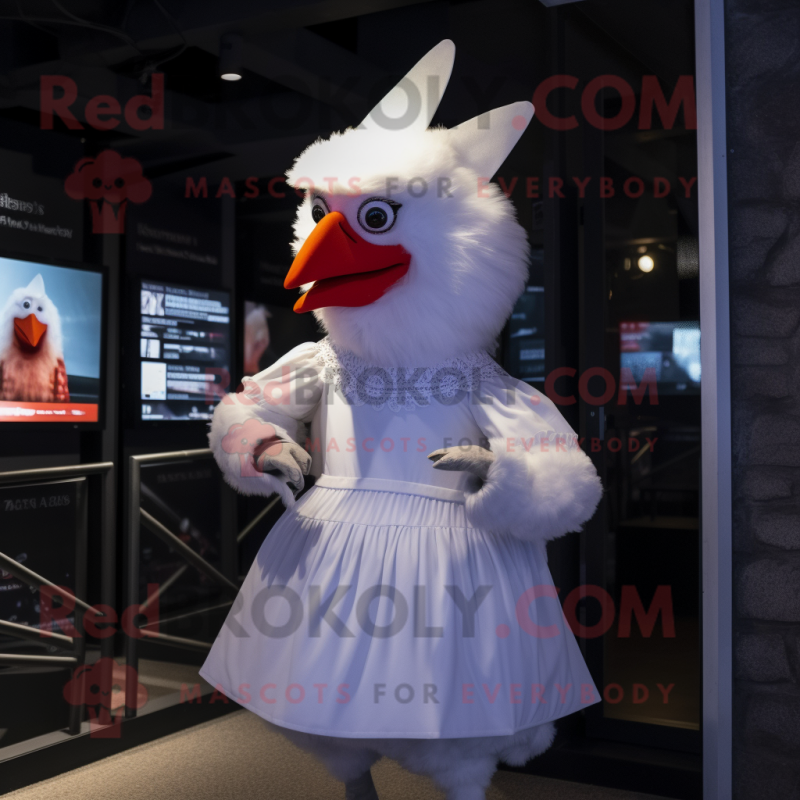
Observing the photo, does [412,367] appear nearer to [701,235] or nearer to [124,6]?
[701,235]

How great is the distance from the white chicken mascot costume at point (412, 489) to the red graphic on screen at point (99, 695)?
1.24 m

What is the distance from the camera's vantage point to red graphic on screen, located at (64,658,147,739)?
8.89 feet

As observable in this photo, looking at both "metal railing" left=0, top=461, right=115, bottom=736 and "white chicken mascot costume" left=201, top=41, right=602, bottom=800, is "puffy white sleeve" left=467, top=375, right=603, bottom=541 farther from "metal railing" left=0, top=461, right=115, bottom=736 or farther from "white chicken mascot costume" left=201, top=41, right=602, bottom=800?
"metal railing" left=0, top=461, right=115, bottom=736

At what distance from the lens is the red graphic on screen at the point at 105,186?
3850mm

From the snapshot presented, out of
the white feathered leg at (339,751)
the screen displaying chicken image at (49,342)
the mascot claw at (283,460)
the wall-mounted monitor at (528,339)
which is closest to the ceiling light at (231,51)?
the screen displaying chicken image at (49,342)

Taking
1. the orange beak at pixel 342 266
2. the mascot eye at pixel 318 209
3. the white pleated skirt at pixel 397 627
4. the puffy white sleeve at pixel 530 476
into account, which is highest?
→ the mascot eye at pixel 318 209

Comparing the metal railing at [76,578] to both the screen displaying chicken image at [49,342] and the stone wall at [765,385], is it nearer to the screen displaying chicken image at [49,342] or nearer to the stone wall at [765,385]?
the screen displaying chicken image at [49,342]

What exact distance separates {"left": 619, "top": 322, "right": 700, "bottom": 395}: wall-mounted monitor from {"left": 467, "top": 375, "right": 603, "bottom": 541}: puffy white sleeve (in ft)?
3.01

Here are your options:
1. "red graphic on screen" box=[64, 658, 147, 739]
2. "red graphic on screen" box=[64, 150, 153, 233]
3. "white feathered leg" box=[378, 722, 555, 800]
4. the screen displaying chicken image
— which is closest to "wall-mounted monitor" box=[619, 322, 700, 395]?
"white feathered leg" box=[378, 722, 555, 800]

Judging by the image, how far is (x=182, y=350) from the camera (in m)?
4.06

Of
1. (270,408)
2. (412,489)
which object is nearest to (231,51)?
(270,408)

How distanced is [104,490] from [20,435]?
1015mm

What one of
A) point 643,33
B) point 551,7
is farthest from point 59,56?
point 643,33

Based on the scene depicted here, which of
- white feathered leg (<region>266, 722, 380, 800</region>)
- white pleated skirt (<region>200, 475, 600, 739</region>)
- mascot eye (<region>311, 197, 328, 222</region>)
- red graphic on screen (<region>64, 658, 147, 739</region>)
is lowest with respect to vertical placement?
red graphic on screen (<region>64, 658, 147, 739</region>)
